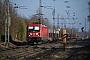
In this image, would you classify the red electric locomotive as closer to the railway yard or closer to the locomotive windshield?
the locomotive windshield

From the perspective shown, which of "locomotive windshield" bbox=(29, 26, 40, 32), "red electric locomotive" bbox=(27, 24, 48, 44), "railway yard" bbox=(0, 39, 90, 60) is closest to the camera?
"railway yard" bbox=(0, 39, 90, 60)

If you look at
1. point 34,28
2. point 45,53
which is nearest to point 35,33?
point 34,28

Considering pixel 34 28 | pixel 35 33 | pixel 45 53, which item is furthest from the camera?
pixel 34 28

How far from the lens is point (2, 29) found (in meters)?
39.0

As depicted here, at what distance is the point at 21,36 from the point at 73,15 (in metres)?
22.7

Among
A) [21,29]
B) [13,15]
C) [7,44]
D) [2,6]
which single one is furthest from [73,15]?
[7,44]

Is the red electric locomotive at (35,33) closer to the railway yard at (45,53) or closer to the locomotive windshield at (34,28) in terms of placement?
the locomotive windshield at (34,28)

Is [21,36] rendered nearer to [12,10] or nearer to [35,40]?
[12,10]

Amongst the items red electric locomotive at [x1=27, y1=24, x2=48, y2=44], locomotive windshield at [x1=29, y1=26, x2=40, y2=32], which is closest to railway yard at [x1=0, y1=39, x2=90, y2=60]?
red electric locomotive at [x1=27, y1=24, x2=48, y2=44]

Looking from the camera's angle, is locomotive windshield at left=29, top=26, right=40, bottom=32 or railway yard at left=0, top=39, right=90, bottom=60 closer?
railway yard at left=0, top=39, right=90, bottom=60

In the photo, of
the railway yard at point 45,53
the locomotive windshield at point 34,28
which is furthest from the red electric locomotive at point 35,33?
the railway yard at point 45,53

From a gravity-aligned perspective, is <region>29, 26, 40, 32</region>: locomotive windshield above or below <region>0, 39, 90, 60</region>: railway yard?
above

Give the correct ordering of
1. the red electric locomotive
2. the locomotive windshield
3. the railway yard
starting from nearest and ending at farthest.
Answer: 1. the railway yard
2. the red electric locomotive
3. the locomotive windshield

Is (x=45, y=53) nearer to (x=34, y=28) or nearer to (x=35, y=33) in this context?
(x=35, y=33)
